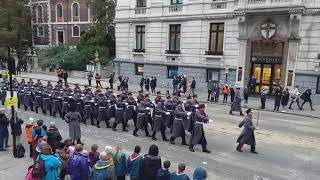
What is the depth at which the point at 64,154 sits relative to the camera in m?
7.60

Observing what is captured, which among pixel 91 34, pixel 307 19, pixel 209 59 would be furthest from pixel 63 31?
pixel 307 19

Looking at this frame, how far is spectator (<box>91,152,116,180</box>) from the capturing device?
22.5ft

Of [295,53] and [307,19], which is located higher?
[307,19]

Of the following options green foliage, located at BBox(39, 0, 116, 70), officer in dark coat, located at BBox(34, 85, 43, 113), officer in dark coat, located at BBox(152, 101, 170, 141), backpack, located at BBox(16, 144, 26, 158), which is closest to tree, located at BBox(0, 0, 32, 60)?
green foliage, located at BBox(39, 0, 116, 70)

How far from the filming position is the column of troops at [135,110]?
1198 cm

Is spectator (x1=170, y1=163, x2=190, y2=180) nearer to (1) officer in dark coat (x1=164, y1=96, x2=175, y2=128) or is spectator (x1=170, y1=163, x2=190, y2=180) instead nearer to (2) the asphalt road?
(2) the asphalt road

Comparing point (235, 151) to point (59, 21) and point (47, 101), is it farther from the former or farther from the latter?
point (59, 21)

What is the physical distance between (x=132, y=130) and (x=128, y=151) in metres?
2.99

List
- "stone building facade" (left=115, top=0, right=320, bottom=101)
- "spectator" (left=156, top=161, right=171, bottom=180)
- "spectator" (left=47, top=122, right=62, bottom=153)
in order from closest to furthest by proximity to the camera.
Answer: "spectator" (left=156, top=161, right=171, bottom=180), "spectator" (left=47, top=122, right=62, bottom=153), "stone building facade" (left=115, top=0, right=320, bottom=101)

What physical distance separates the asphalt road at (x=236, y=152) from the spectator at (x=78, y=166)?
2.55 meters

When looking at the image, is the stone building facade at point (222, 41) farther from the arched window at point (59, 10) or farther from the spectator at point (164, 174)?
the arched window at point (59, 10)

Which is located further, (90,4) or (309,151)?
(90,4)

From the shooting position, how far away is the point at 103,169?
691 centimetres

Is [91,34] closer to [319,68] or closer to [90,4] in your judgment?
[90,4]
